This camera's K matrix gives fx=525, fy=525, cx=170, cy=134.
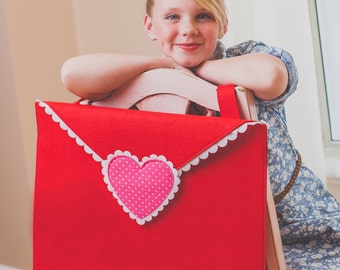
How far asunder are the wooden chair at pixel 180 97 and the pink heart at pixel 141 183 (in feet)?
0.36

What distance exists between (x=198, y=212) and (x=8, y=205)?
1146mm

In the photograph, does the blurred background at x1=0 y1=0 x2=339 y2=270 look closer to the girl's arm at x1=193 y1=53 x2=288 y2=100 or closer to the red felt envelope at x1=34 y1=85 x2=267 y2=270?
the girl's arm at x1=193 y1=53 x2=288 y2=100

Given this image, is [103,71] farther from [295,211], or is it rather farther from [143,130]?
[295,211]

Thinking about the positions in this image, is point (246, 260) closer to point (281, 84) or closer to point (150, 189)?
point (150, 189)

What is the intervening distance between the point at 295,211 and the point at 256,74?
0.34 meters

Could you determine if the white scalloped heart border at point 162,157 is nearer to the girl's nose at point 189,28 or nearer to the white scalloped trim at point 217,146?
the white scalloped trim at point 217,146

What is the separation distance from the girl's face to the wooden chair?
0.34 ft

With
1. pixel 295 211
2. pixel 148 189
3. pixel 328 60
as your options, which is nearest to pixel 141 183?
pixel 148 189

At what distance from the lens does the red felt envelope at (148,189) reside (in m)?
0.77

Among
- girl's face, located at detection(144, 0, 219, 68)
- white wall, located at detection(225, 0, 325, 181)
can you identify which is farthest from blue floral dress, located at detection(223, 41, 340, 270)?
white wall, located at detection(225, 0, 325, 181)

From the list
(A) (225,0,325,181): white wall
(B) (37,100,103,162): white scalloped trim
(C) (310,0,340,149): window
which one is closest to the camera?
(B) (37,100,103,162): white scalloped trim

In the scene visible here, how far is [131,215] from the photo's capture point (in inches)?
33.2

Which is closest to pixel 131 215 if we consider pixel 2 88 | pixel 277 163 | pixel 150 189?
pixel 150 189

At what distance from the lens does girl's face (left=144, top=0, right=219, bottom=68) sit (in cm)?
92
